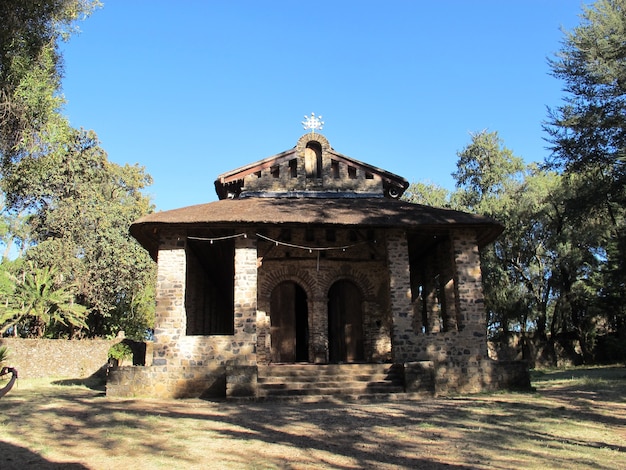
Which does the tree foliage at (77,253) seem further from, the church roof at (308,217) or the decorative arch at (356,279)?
the decorative arch at (356,279)

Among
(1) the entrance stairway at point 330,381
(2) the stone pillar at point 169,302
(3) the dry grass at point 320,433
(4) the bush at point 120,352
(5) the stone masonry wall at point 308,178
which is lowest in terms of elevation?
(3) the dry grass at point 320,433

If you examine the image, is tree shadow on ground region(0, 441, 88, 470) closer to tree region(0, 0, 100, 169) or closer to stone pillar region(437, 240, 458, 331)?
tree region(0, 0, 100, 169)

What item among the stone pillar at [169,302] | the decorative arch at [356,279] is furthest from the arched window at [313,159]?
the stone pillar at [169,302]

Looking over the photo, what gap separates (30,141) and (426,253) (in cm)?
1357

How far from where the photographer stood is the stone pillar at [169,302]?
44.6 ft

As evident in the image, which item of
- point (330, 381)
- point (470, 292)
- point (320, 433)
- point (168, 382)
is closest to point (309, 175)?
point (470, 292)

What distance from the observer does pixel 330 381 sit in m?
13.3

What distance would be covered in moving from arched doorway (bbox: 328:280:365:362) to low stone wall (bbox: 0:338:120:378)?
35.5 ft

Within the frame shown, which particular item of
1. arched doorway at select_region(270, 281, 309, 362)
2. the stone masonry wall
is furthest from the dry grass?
the stone masonry wall

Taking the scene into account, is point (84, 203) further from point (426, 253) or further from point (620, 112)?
point (620, 112)

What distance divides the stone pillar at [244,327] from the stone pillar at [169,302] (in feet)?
4.83

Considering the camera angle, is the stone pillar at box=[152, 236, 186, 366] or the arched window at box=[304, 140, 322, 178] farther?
the arched window at box=[304, 140, 322, 178]

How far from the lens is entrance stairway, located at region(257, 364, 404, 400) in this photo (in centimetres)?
1273

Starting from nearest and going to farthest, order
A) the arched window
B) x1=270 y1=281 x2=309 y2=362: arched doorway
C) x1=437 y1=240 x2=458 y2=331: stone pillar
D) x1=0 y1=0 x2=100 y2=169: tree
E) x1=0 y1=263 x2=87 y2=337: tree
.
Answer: x1=0 y1=0 x2=100 y2=169: tree < x1=270 y1=281 x2=309 y2=362: arched doorway < x1=437 y1=240 x2=458 y2=331: stone pillar < the arched window < x1=0 y1=263 x2=87 y2=337: tree
